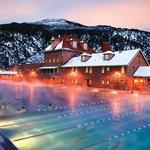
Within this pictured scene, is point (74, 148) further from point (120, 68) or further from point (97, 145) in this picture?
point (120, 68)

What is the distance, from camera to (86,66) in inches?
2472

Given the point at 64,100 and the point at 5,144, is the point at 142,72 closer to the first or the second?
the point at 64,100

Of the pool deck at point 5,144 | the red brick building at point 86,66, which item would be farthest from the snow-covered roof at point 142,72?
the pool deck at point 5,144

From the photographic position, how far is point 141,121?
22.4 meters

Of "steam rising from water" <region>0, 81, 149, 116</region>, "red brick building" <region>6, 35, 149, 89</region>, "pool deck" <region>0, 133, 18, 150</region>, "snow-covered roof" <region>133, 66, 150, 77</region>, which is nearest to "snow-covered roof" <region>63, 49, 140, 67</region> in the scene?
"red brick building" <region>6, 35, 149, 89</region>

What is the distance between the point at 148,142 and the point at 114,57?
141ft

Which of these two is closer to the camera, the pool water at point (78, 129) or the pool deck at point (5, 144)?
the pool deck at point (5, 144)

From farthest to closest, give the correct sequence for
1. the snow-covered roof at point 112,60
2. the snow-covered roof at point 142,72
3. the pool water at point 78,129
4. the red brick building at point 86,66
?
→ the snow-covered roof at point 112,60, the red brick building at point 86,66, the snow-covered roof at point 142,72, the pool water at point 78,129

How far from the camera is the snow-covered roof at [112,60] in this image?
181ft

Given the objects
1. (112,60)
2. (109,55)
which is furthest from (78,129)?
(109,55)

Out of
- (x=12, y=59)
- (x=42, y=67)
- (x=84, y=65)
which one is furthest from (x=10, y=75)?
(x=12, y=59)

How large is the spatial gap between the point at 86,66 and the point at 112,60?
715 centimetres

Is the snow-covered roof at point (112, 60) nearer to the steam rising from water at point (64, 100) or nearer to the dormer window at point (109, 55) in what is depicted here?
the dormer window at point (109, 55)

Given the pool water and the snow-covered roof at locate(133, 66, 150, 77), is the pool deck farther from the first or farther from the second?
the snow-covered roof at locate(133, 66, 150, 77)
